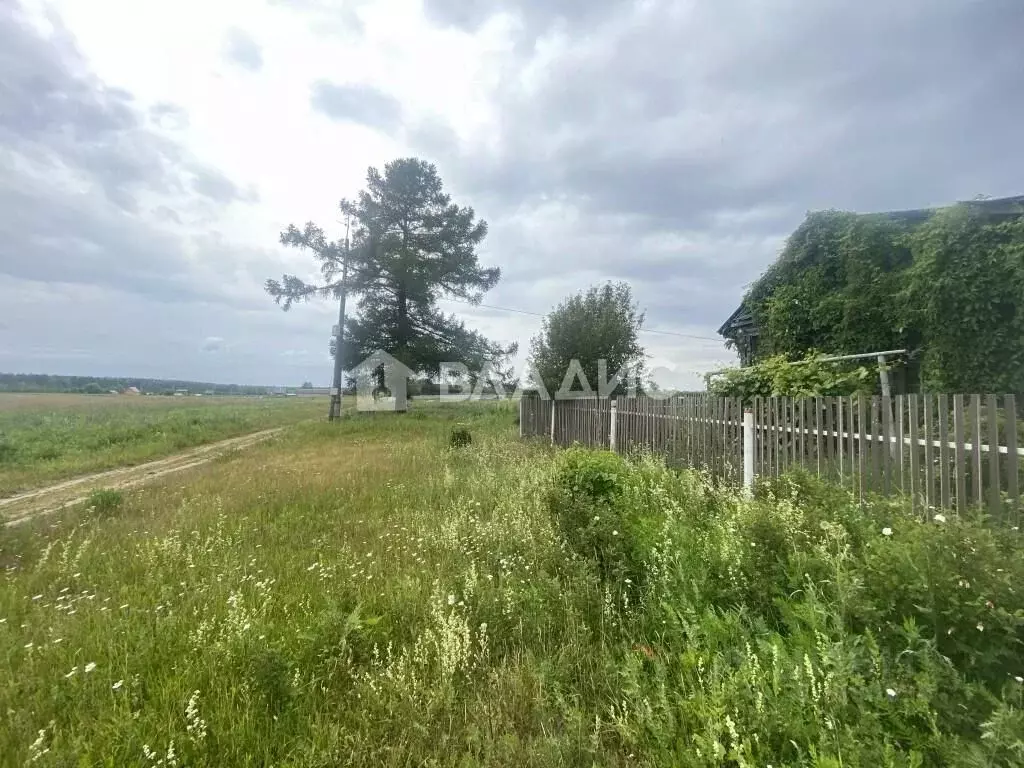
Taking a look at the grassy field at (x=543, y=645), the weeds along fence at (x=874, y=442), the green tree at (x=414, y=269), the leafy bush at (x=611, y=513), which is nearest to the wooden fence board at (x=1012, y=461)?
the weeds along fence at (x=874, y=442)

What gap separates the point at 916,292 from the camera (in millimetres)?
9312

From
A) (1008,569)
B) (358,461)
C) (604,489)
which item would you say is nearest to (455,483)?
(604,489)

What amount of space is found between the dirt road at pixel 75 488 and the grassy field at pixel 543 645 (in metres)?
2.93

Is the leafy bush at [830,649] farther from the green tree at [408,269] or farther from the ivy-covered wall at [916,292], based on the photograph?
the green tree at [408,269]

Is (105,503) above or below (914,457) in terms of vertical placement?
→ below

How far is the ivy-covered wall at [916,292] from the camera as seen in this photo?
8.25 m

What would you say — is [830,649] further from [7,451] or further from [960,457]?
[7,451]

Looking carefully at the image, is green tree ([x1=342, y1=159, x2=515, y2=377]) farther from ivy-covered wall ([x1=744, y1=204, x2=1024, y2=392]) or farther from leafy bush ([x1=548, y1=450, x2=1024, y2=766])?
leafy bush ([x1=548, y1=450, x2=1024, y2=766])

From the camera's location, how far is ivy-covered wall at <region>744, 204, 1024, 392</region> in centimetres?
825

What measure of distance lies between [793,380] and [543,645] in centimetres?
595

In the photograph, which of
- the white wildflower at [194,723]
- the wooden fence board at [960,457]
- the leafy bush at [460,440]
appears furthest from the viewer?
the leafy bush at [460,440]

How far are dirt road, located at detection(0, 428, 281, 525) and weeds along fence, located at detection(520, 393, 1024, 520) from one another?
857 centimetres

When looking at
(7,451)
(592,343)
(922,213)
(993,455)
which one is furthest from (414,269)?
(993,455)

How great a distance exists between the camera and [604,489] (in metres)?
5.02
